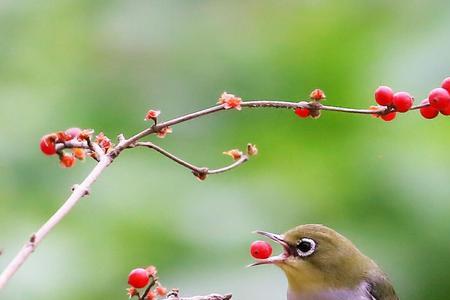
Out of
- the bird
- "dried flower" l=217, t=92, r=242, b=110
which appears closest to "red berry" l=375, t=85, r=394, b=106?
"dried flower" l=217, t=92, r=242, b=110

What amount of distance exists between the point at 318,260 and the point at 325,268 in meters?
0.03

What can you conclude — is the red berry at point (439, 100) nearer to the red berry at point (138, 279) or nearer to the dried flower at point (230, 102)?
the dried flower at point (230, 102)

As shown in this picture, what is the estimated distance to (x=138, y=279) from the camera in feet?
5.05

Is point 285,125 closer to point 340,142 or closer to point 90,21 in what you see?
point 340,142

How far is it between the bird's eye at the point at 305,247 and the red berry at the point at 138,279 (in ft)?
2.41

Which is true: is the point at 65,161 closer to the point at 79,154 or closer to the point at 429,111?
the point at 79,154

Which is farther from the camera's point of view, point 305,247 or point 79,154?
point 305,247

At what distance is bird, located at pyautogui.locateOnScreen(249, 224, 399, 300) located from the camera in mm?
2240

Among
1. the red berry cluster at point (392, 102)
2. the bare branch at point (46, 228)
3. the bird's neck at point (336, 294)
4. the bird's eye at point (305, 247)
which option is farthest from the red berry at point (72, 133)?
the bird's neck at point (336, 294)

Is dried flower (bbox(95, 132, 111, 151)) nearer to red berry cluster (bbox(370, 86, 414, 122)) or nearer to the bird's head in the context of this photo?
red berry cluster (bbox(370, 86, 414, 122))

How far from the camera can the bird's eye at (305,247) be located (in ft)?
7.34

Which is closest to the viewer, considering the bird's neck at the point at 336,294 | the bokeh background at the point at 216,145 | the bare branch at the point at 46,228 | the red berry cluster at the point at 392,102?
Result: the bare branch at the point at 46,228

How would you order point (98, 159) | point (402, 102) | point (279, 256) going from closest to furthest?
point (98, 159) < point (402, 102) < point (279, 256)

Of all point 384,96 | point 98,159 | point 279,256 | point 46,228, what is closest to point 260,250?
point 279,256
